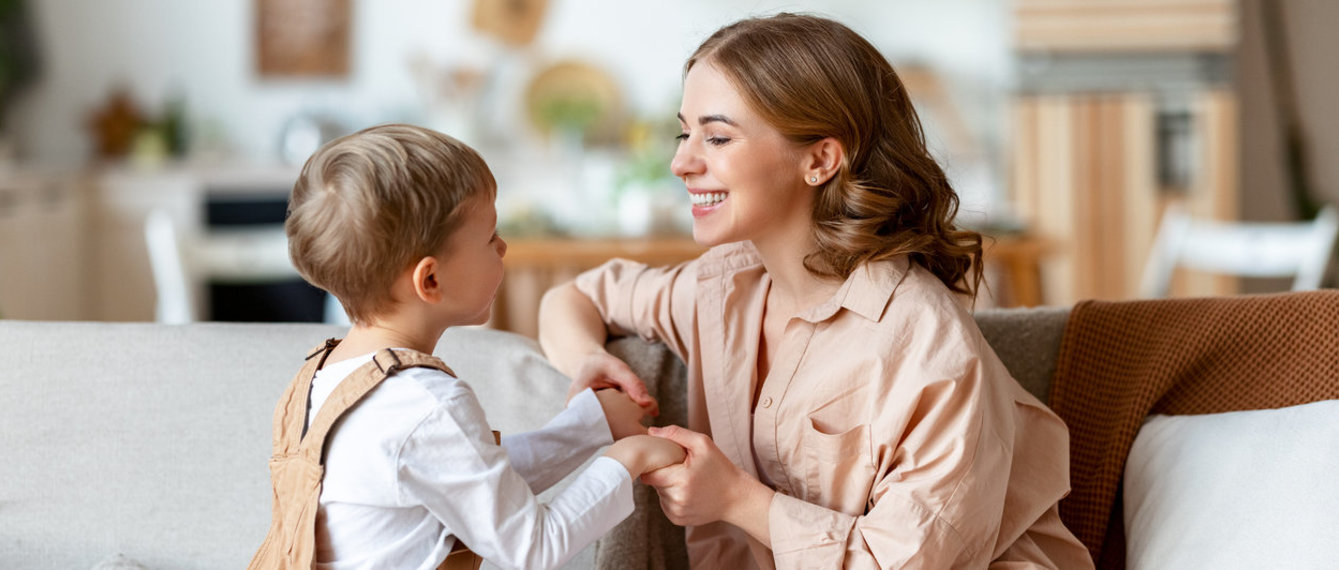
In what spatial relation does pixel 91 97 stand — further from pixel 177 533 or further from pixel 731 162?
pixel 731 162

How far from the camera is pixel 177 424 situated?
167 centimetres

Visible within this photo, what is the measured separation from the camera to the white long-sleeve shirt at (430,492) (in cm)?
113

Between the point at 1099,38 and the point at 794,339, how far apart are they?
14.1ft

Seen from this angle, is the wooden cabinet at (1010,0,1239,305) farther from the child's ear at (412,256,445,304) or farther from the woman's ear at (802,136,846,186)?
the child's ear at (412,256,445,304)

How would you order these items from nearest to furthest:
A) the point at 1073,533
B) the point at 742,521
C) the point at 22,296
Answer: the point at 742,521 → the point at 1073,533 → the point at 22,296

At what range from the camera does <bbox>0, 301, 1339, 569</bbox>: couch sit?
1.65 m

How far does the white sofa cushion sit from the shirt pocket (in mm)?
374

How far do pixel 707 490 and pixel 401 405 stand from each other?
1.10 ft

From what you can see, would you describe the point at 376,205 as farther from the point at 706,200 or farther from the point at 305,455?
the point at 706,200

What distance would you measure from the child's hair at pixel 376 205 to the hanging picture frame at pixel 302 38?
4.85 metres

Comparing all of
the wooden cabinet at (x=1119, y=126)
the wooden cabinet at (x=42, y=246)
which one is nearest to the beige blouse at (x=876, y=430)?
the wooden cabinet at (x=42, y=246)

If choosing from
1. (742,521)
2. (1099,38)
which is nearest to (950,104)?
(1099,38)

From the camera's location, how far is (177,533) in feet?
5.40

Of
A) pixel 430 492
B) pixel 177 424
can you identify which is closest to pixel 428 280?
pixel 430 492
